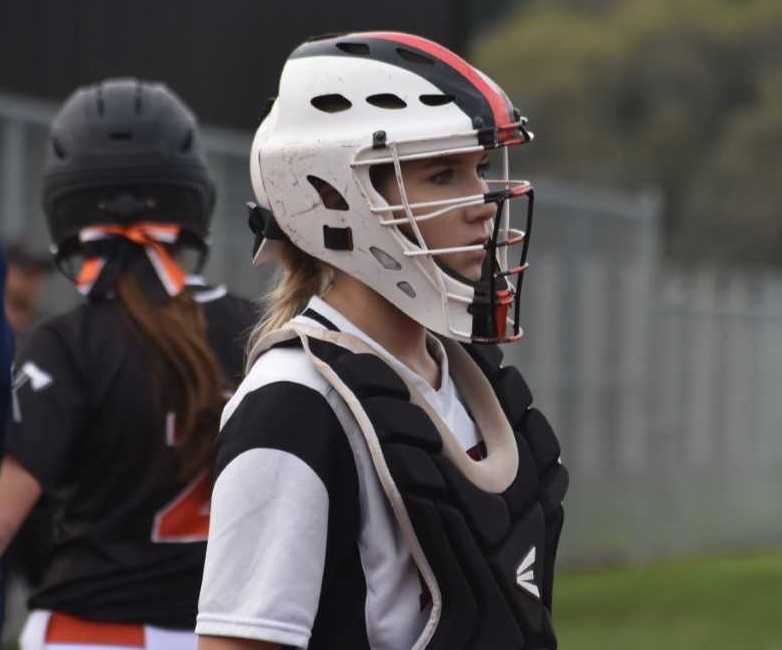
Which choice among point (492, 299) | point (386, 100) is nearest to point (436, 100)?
point (386, 100)

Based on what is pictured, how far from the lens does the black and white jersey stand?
120 inches

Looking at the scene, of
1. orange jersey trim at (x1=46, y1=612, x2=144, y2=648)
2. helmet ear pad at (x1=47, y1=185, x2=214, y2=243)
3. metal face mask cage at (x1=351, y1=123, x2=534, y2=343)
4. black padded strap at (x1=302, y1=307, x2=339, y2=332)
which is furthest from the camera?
helmet ear pad at (x1=47, y1=185, x2=214, y2=243)

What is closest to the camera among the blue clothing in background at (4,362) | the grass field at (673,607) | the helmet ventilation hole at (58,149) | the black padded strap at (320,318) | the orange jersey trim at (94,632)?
the black padded strap at (320,318)

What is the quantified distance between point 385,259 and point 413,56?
1.17 feet

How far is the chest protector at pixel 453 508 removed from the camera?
3.12m

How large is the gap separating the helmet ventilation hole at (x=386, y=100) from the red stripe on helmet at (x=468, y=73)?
12cm

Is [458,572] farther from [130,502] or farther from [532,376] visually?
[532,376]

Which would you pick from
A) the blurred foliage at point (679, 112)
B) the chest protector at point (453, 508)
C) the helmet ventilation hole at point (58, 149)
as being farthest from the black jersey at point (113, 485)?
the blurred foliage at point (679, 112)

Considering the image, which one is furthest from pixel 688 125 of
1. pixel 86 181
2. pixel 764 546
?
pixel 86 181

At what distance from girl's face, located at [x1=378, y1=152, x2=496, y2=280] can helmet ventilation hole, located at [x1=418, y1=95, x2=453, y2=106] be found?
0.31 ft

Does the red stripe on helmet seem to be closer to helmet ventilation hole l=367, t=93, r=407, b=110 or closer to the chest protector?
helmet ventilation hole l=367, t=93, r=407, b=110

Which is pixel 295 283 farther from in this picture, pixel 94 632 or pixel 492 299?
pixel 94 632

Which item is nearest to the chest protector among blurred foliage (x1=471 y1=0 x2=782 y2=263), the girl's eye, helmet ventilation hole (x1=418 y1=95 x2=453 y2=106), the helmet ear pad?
the girl's eye

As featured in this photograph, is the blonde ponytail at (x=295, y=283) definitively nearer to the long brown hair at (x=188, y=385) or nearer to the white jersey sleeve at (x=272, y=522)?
the white jersey sleeve at (x=272, y=522)
